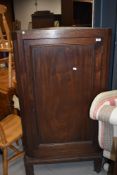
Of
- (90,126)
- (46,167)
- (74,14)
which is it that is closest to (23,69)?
(90,126)

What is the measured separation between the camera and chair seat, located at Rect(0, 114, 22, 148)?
5.06ft

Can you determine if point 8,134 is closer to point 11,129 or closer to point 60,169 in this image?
point 11,129

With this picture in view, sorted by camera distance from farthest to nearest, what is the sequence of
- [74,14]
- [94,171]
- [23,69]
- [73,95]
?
1. [74,14]
2. [94,171]
3. [73,95]
4. [23,69]

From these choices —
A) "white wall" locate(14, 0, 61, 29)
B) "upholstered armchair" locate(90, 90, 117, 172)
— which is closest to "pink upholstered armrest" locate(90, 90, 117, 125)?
"upholstered armchair" locate(90, 90, 117, 172)

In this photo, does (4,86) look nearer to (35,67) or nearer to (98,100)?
(35,67)

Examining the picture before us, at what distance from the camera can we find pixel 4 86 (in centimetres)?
197

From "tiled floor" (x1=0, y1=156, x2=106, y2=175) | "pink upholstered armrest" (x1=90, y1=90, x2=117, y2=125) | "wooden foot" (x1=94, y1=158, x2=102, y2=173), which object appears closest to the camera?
"pink upholstered armrest" (x1=90, y1=90, x2=117, y2=125)

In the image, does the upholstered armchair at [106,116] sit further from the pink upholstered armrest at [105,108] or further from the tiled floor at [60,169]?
the tiled floor at [60,169]

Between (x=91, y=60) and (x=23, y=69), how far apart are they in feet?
1.43

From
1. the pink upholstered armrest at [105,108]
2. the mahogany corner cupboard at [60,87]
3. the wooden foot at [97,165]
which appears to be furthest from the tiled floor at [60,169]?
the pink upholstered armrest at [105,108]

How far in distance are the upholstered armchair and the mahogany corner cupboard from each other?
109 mm

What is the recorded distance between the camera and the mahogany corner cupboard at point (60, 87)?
1.16m

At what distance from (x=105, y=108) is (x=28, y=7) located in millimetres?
5386

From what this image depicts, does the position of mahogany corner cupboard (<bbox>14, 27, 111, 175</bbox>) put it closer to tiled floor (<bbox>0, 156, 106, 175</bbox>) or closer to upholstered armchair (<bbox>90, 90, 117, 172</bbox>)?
upholstered armchair (<bbox>90, 90, 117, 172</bbox>)
